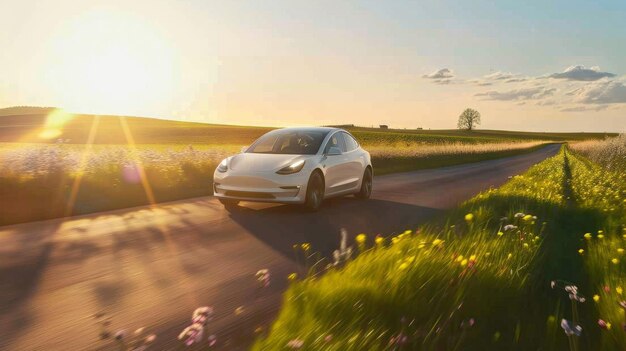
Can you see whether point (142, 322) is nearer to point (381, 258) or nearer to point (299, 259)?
point (381, 258)

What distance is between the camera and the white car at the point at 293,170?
32.3ft

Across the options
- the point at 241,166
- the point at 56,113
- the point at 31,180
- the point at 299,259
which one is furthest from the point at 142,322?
the point at 56,113

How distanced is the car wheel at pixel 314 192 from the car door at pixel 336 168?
0.96ft

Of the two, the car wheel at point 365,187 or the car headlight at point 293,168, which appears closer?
the car headlight at point 293,168

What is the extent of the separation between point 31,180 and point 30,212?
1102mm

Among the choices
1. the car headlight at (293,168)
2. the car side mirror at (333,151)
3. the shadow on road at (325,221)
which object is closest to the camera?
the shadow on road at (325,221)

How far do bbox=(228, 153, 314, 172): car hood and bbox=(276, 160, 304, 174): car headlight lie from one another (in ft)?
0.23

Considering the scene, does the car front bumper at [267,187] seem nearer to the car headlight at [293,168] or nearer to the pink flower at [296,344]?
the car headlight at [293,168]

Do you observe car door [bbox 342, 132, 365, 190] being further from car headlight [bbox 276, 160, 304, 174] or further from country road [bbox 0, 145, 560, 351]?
car headlight [bbox 276, 160, 304, 174]

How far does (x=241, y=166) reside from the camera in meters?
10.2

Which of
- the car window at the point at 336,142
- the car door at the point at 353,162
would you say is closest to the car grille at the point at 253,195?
the car window at the point at 336,142

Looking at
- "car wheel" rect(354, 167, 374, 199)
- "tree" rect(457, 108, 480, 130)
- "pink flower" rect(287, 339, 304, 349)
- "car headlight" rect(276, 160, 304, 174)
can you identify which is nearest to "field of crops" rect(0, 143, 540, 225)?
"car headlight" rect(276, 160, 304, 174)

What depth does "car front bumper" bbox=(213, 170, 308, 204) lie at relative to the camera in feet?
32.2

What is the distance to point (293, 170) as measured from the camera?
32.8 ft
